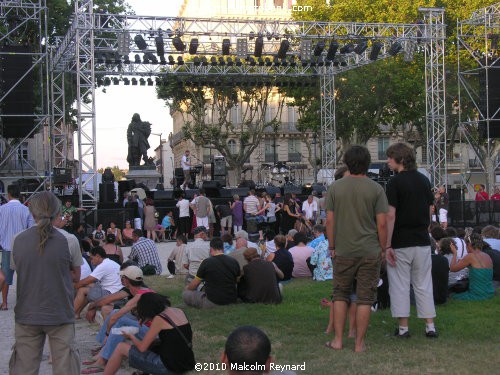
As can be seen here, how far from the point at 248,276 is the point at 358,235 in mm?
3183

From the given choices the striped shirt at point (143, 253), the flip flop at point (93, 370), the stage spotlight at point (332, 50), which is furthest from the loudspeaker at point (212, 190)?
the flip flop at point (93, 370)

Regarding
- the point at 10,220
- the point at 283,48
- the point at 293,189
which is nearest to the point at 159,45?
the point at 283,48

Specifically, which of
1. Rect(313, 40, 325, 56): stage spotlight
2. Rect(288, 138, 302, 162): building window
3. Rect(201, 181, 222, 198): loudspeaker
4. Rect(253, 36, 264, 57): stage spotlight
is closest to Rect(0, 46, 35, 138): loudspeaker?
Rect(201, 181, 222, 198): loudspeaker

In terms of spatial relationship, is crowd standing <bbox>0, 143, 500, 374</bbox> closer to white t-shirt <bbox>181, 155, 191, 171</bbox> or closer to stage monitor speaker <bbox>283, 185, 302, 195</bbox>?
stage monitor speaker <bbox>283, 185, 302, 195</bbox>

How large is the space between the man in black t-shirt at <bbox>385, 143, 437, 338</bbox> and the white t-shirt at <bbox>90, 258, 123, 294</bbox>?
3661mm

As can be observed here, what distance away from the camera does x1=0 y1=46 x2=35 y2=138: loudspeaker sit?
22.0 metres

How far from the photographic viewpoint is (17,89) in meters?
22.1

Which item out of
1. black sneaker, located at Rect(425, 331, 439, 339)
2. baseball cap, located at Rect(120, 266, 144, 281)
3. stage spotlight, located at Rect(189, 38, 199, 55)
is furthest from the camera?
stage spotlight, located at Rect(189, 38, 199, 55)

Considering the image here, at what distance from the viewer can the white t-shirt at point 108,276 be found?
8.98 metres

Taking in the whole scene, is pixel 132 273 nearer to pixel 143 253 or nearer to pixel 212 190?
pixel 143 253

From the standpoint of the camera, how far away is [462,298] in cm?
921

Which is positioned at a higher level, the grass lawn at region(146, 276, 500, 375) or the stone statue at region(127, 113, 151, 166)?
the stone statue at region(127, 113, 151, 166)

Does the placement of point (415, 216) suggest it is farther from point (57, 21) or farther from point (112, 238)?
point (57, 21)

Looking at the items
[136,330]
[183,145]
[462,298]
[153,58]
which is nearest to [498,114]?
[153,58]
